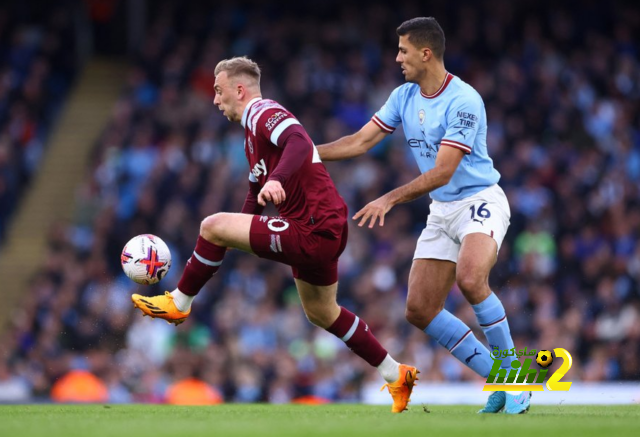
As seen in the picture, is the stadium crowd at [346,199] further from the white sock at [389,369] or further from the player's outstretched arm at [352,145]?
the player's outstretched arm at [352,145]

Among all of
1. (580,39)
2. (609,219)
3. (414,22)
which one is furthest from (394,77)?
(414,22)

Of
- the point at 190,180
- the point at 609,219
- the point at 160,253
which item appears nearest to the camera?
the point at 160,253

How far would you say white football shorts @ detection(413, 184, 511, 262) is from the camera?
7465mm

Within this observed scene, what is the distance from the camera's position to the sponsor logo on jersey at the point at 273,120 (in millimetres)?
7168

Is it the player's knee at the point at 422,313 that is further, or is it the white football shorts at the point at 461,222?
the player's knee at the point at 422,313

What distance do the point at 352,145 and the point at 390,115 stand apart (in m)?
0.35

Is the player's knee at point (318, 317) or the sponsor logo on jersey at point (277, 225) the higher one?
the sponsor logo on jersey at point (277, 225)

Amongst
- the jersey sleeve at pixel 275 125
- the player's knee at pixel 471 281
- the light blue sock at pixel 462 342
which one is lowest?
the light blue sock at pixel 462 342

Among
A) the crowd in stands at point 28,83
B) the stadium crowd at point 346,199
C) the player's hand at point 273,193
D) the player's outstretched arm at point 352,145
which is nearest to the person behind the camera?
the player's hand at point 273,193

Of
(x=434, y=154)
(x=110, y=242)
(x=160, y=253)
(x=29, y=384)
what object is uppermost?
(x=434, y=154)

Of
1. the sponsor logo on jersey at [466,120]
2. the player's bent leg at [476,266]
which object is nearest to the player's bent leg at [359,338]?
the player's bent leg at [476,266]

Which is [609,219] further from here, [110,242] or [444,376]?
[110,242]

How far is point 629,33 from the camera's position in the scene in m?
18.6

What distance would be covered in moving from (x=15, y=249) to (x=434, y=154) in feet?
41.0
